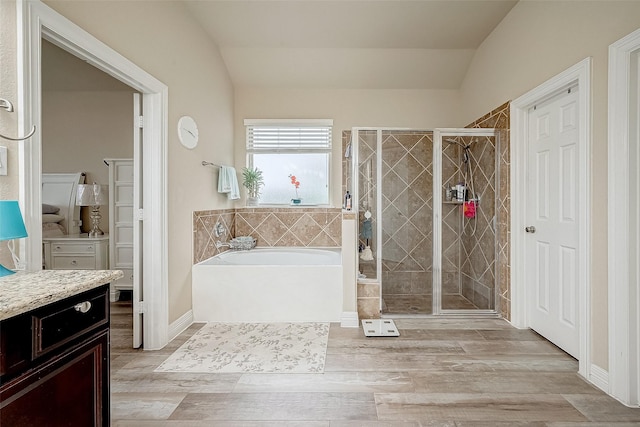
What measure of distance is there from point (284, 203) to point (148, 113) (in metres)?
2.19

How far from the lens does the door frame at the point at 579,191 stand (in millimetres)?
2064

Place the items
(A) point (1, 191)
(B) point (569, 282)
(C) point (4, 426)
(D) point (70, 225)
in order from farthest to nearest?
1. (D) point (70, 225)
2. (B) point (569, 282)
3. (A) point (1, 191)
4. (C) point (4, 426)

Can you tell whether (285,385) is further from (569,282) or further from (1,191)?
(569,282)

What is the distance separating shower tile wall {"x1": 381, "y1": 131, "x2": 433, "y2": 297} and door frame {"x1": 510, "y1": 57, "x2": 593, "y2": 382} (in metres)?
0.72

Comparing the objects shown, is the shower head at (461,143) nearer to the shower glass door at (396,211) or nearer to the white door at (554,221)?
the shower glass door at (396,211)

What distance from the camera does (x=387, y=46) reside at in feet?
Answer: 12.0

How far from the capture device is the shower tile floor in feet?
10.6

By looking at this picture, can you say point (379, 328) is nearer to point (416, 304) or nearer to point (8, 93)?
point (416, 304)

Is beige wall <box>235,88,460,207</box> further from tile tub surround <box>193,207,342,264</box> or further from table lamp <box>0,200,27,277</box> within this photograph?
table lamp <box>0,200,27,277</box>

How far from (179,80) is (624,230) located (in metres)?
3.28

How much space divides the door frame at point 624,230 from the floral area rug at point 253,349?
1713mm

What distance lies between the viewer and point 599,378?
1964mm

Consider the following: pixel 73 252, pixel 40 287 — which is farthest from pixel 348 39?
pixel 73 252

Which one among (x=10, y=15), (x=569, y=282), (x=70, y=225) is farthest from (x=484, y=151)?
(x=70, y=225)
